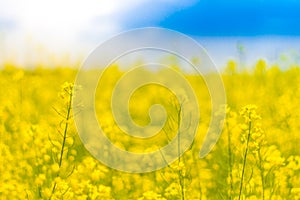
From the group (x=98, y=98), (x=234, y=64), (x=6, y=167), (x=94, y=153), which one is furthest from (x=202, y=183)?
(x=98, y=98)

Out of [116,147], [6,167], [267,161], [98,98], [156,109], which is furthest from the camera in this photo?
[98,98]

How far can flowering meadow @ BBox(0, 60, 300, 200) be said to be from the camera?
127 inches

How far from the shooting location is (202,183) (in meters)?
4.42

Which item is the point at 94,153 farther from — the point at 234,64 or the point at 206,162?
the point at 234,64

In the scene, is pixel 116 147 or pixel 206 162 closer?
pixel 116 147

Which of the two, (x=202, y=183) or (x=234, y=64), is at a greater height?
(x=234, y=64)

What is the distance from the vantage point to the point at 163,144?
4.99 m

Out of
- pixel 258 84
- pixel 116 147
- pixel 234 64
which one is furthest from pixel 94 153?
pixel 258 84

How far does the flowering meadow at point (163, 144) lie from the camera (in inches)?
127

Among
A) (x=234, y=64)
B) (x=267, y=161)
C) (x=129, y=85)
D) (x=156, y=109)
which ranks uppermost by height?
(x=129, y=85)

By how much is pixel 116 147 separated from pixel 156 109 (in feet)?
5.42

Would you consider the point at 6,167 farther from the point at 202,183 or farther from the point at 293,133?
the point at 293,133

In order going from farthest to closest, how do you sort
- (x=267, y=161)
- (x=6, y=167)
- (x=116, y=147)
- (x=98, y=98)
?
(x=98, y=98) → (x=116, y=147) → (x=6, y=167) → (x=267, y=161)

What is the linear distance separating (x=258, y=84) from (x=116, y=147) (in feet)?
13.9
